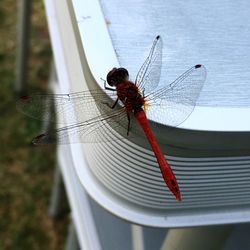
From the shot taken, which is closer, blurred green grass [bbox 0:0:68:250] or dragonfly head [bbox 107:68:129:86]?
dragonfly head [bbox 107:68:129:86]

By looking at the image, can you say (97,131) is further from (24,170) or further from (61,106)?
(24,170)

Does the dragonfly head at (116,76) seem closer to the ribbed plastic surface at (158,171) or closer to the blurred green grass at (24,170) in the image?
the ribbed plastic surface at (158,171)

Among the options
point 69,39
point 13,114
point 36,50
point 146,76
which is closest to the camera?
point 146,76

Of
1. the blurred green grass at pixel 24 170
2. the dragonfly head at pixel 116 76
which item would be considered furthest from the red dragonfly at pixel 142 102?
the blurred green grass at pixel 24 170

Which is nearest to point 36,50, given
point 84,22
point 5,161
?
point 5,161

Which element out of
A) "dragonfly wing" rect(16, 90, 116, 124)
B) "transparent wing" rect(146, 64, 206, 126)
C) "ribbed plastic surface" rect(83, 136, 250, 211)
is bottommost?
"ribbed plastic surface" rect(83, 136, 250, 211)

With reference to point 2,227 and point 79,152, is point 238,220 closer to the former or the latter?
point 79,152

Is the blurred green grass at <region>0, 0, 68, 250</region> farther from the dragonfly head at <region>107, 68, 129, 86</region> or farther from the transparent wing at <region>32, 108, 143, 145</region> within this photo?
the dragonfly head at <region>107, 68, 129, 86</region>

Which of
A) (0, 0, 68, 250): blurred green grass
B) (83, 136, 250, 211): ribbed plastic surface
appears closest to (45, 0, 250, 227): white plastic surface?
(83, 136, 250, 211): ribbed plastic surface

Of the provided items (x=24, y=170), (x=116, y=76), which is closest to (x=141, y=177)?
(x=116, y=76)
